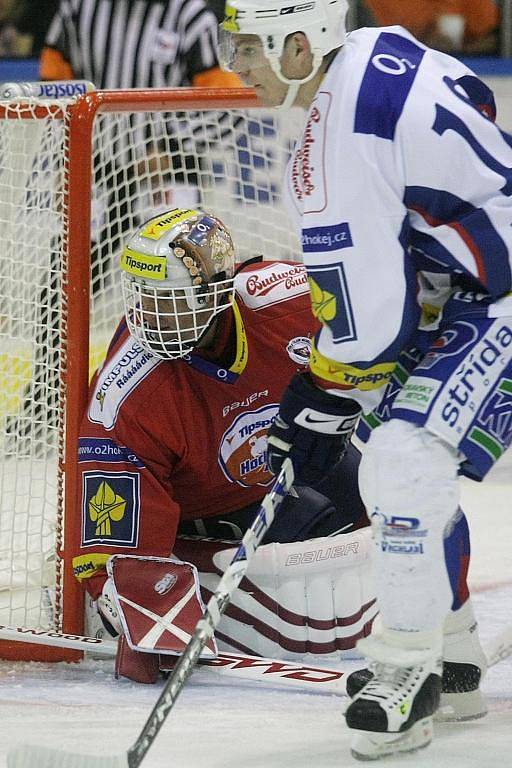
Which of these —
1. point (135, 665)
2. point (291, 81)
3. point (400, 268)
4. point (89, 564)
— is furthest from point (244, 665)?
point (291, 81)

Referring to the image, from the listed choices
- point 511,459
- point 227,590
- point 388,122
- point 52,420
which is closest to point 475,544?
point 511,459

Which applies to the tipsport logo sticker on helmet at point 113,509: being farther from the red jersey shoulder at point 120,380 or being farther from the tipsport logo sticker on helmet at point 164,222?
the tipsport logo sticker on helmet at point 164,222

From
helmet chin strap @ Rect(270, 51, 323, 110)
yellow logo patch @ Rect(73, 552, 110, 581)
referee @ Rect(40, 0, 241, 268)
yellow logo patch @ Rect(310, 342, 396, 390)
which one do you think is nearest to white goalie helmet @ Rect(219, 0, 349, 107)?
helmet chin strap @ Rect(270, 51, 323, 110)

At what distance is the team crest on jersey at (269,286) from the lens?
2.82 m

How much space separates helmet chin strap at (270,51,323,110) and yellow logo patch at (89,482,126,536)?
31.8 inches

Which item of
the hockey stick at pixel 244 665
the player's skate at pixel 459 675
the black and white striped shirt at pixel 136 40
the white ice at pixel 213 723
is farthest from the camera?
the black and white striped shirt at pixel 136 40

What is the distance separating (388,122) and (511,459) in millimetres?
2436

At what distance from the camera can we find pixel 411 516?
→ 2.04 metres

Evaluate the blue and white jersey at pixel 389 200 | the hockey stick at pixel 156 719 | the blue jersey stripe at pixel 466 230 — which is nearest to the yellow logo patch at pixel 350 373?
the blue and white jersey at pixel 389 200

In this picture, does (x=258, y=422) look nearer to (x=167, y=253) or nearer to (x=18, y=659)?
(x=167, y=253)

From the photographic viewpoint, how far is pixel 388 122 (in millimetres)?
2047

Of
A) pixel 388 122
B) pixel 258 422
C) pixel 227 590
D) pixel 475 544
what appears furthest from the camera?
pixel 475 544

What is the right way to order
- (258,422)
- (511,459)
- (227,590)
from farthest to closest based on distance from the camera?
(511,459) < (258,422) < (227,590)

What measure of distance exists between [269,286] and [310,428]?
642mm
